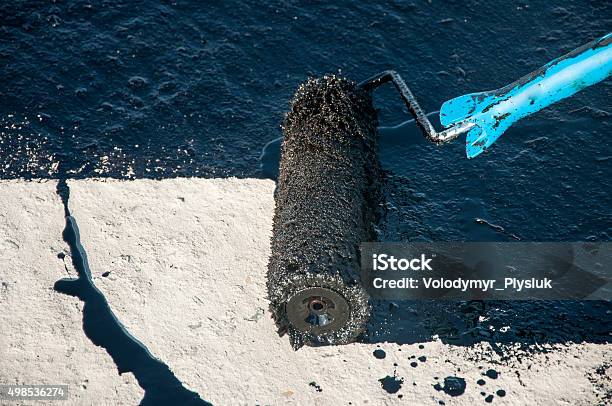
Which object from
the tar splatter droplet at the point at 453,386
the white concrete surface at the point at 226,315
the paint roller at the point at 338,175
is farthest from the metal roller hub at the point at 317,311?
the tar splatter droplet at the point at 453,386

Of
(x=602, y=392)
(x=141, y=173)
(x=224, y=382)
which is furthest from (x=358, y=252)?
(x=141, y=173)

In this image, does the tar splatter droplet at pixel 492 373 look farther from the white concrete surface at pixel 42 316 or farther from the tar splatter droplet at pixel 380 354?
the white concrete surface at pixel 42 316

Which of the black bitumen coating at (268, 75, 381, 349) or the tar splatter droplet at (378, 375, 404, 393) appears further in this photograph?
the tar splatter droplet at (378, 375, 404, 393)

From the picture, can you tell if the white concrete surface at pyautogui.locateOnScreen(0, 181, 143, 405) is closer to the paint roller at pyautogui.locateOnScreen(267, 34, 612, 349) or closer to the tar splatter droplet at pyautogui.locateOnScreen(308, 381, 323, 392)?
the tar splatter droplet at pyautogui.locateOnScreen(308, 381, 323, 392)

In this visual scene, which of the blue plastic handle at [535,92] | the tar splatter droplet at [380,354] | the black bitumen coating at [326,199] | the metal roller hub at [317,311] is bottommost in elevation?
the tar splatter droplet at [380,354]

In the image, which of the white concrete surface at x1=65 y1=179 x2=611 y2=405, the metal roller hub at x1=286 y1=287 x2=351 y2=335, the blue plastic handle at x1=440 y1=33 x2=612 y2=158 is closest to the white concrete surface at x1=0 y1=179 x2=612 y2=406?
the white concrete surface at x1=65 y1=179 x2=611 y2=405

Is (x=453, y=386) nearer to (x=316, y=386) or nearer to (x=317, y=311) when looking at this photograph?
(x=316, y=386)

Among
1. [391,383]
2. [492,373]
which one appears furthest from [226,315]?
[492,373]
